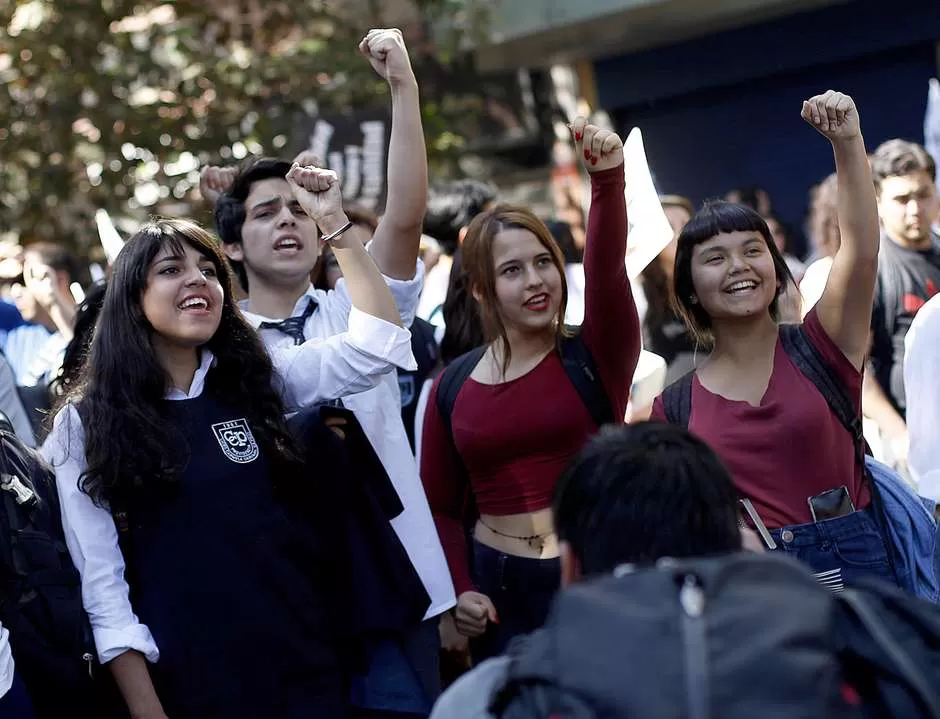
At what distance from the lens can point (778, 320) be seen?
3.93m

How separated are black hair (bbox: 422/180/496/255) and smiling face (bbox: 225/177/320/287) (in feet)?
6.63

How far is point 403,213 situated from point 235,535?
3.46 ft

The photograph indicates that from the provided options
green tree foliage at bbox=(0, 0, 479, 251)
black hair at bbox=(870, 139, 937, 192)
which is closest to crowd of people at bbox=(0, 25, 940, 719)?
black hair at bbox=(870, 139, 937, 192)

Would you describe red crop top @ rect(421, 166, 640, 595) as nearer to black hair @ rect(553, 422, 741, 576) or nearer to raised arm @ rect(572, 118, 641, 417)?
raised arm @ rect(572, 118, 641, 417)

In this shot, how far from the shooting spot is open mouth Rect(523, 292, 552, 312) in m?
4.05

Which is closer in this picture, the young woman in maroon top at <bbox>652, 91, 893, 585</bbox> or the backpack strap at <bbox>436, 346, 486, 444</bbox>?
the young woman in maroon top at <bbox>652, 91, 893, 585</bbox>

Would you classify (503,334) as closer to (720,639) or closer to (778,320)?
(778,320)

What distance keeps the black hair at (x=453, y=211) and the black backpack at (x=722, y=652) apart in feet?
14.4

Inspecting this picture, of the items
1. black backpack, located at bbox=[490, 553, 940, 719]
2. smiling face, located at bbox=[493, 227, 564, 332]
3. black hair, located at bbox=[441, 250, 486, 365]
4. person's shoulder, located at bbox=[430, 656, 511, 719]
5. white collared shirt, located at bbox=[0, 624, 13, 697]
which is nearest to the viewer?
black backpack, located at bbox=[490, 553, 940, 719]

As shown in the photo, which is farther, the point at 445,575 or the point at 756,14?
the point at 756,14

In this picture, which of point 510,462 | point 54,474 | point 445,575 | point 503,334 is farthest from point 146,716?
point 503,334

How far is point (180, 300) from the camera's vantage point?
3.63 m

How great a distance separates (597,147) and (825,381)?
0.84 metres

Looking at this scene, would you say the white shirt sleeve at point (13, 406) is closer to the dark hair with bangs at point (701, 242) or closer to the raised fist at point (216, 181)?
the raised fist at point (216, 181)
